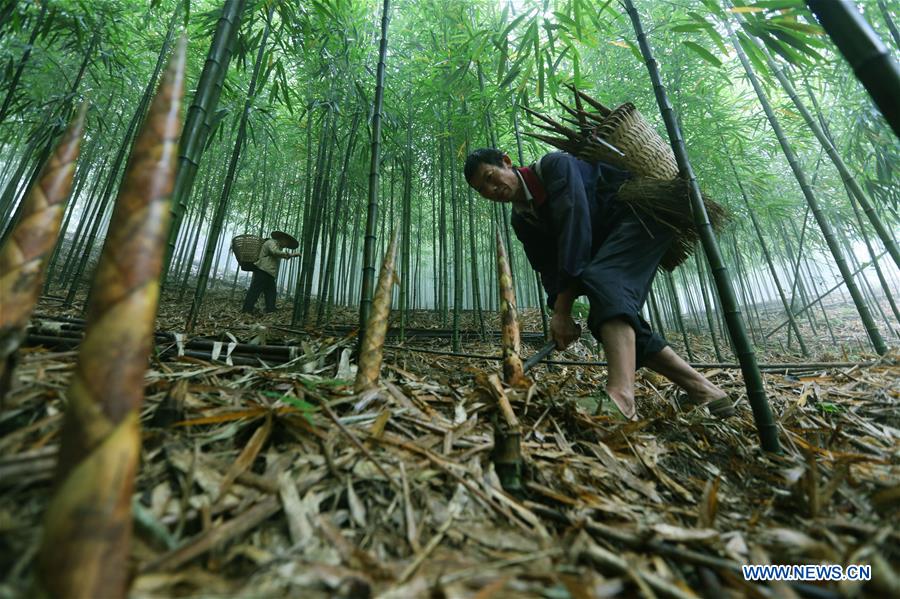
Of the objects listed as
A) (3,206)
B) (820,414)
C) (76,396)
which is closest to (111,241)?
(76,396)

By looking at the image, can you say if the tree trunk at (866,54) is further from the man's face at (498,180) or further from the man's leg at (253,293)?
the man's leg at (253,293)

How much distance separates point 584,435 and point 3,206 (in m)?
10.4

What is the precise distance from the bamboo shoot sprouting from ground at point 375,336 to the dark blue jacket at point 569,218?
93 centimetres

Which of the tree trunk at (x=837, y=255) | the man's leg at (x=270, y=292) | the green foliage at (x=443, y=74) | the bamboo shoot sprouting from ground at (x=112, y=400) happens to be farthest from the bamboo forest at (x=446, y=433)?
the man's leg at (x=270, y=292)

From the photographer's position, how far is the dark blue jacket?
1813 millimetres

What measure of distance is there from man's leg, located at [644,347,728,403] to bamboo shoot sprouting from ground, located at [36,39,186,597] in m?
2.06

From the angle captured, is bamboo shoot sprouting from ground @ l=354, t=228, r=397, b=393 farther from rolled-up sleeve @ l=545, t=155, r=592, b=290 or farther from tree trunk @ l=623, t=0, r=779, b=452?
tree trunk @ l=623, t=0, r=779, b=452

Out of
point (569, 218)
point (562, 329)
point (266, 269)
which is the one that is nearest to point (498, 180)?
point (569, 218)

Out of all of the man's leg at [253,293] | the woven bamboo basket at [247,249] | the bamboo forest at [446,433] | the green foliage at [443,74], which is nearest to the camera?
the bamboo forest at [446,433]

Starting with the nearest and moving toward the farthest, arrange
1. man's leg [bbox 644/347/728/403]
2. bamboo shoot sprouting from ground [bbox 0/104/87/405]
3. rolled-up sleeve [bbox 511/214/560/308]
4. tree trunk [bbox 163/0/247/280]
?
bamboo shoot sprouting from ground [bbox 0/104/87/405], tree trunk [bbox 163/0/247/280], man's leg [bbox 644/347/728/403], rolled-up sleeve [bbox 511/214/560/308]

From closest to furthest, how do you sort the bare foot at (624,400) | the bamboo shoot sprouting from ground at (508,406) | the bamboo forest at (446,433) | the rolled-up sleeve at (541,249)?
the bamboo forest at (446,433)
the bamboo shoot sprouting from ground at (508,406)
the bare foot at (624,400)
the rolled-up sleeve at (541,249)

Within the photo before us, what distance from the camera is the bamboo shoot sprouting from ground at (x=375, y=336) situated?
1311 millimetres

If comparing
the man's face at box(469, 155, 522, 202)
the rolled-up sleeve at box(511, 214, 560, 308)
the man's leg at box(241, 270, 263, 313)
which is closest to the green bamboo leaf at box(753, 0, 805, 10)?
the man's face at box(469, 155, 522, 202)

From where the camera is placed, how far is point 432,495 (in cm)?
84
